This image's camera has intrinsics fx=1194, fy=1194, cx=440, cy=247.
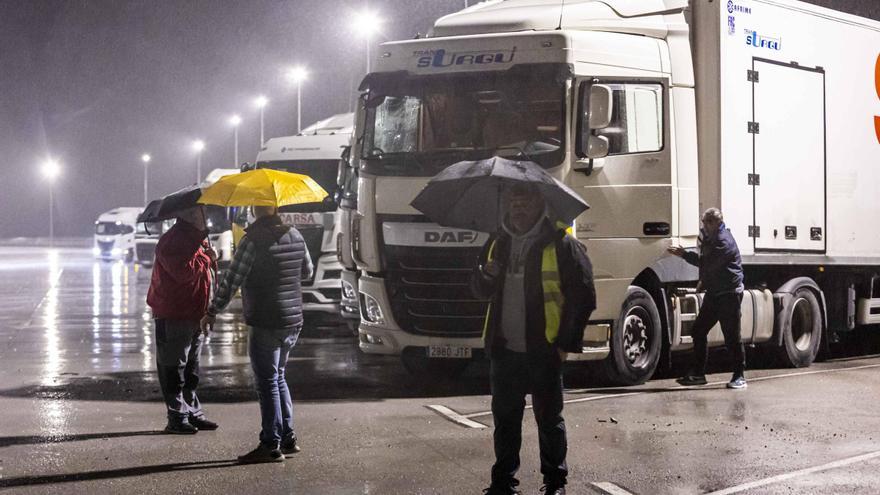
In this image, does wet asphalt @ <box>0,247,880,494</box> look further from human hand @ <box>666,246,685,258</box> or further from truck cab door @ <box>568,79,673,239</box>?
truck cab door @ <box>568,79,673,239</box>

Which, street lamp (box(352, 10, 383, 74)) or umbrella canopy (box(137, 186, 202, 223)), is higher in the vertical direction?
street lamp (box(352, 10, 383, 74))

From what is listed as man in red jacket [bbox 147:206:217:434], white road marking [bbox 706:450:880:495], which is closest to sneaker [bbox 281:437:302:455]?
man in red jacket [bbox 147:206:217:434]

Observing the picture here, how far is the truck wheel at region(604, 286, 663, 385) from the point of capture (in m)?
11.4

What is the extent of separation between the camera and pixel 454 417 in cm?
978

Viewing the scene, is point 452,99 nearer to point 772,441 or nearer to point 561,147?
point 561,147

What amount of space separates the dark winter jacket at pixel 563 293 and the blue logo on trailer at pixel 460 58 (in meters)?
4.78

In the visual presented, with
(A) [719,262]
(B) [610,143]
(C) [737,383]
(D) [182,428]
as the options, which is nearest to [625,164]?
(B) [610,143]

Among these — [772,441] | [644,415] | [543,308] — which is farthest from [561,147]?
[543,308]

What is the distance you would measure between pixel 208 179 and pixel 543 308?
25.6 metres

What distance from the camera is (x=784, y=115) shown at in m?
12.9

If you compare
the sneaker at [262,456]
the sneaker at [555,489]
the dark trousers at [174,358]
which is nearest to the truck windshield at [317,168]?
the dark trousers at [174,358]

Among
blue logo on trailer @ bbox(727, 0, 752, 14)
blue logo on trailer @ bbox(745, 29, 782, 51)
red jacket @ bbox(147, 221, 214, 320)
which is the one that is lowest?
red jacket @ bbox(147, 221, 214, 320)

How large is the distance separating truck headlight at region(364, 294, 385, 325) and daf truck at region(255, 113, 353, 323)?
14.7 ft

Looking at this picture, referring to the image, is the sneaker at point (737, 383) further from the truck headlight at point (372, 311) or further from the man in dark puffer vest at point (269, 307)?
the man in dark puffer vest at point (269, 307)
